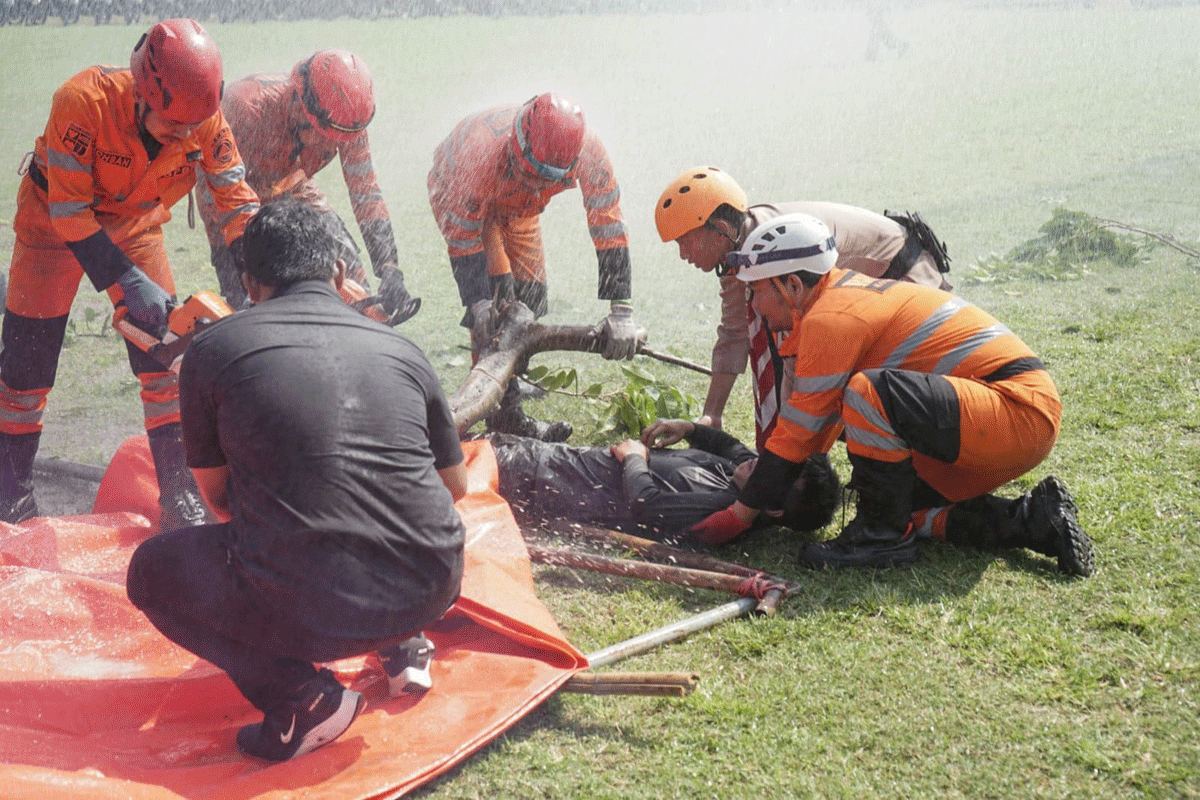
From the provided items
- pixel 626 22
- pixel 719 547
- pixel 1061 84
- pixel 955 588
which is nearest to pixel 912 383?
pixel 955 588

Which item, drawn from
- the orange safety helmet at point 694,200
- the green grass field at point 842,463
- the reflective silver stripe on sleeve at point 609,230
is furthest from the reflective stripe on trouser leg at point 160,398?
the reflective silver stripe on sleeve at point 609,230

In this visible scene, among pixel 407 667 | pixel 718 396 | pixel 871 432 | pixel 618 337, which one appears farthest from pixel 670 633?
pixel 618 337

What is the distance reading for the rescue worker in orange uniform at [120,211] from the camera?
424 centimetres

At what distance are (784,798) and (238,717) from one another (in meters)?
1.60

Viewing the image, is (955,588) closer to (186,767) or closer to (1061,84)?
(186,767)

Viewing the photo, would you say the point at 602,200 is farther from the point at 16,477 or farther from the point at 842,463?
the point at 16,477

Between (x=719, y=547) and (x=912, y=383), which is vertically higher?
(x=912, y=383)

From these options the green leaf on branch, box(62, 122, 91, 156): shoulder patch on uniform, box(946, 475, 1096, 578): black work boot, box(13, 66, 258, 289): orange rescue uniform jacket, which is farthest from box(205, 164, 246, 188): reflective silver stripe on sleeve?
the green leaf on branch

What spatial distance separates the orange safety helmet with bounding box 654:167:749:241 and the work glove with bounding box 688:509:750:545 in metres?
1.21

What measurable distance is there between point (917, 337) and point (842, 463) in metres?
1.35

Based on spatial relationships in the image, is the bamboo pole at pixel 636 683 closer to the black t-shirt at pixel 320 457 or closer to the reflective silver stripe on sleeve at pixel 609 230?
the black t-shirt at pixel 320 457

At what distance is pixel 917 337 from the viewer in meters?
3.92

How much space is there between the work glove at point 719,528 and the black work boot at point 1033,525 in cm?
80

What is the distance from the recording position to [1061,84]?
19.3 m
